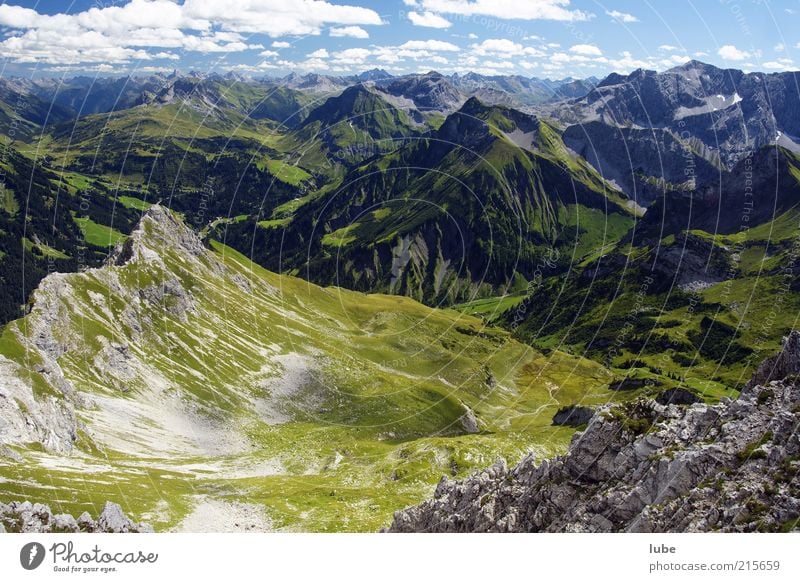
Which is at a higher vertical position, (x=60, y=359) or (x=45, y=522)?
(x=45, y=522)

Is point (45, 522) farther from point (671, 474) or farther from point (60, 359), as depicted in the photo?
point (60, 359)

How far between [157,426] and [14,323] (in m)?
42.9

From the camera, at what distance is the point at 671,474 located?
4928cm

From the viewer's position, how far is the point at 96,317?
186750 millimetres

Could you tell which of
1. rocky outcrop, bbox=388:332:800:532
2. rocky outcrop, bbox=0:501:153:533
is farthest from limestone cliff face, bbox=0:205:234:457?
rocky outcrop, bbox=388:332:800:532
